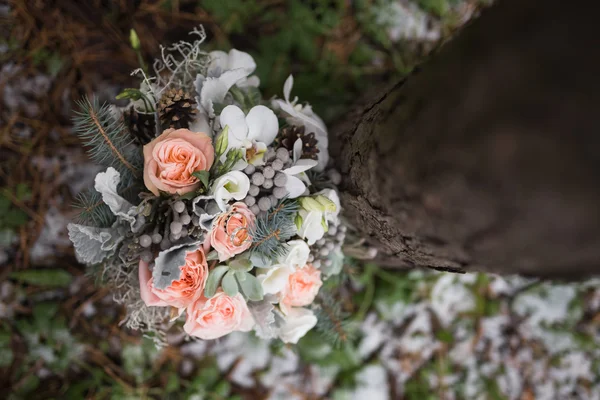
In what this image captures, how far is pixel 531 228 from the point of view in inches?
19.6

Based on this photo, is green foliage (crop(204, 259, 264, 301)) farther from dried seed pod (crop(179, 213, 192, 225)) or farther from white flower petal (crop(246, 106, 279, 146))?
white flower petal (crop(246, 106, 279, 146))

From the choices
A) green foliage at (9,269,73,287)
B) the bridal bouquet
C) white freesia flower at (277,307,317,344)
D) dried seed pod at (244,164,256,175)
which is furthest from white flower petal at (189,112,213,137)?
green foliage at (9,269,73,287)

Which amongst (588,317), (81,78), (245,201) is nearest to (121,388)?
(245,201)

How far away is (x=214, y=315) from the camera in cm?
80

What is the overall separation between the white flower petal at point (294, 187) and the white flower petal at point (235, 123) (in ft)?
0.42

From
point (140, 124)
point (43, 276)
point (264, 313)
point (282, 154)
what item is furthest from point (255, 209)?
point (43, 276)

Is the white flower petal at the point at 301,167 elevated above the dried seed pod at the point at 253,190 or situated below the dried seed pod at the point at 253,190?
above

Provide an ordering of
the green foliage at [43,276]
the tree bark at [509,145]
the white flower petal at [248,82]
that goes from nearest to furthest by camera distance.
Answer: the tree bark at [509,145] → the white flower petal at [248,82] → the green foliage at [43,276]

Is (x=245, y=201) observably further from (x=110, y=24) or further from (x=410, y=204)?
(x=110, y=24)

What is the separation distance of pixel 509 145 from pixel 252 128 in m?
0.51

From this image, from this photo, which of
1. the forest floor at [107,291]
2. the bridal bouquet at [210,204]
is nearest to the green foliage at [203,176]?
the bridal bouquet at [210,204]

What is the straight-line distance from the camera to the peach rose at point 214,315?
79 cm

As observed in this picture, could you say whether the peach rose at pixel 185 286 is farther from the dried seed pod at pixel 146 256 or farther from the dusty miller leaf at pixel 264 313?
the dusty miller leaf at pixel 264 313

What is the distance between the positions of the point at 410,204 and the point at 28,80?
132 centimetres
